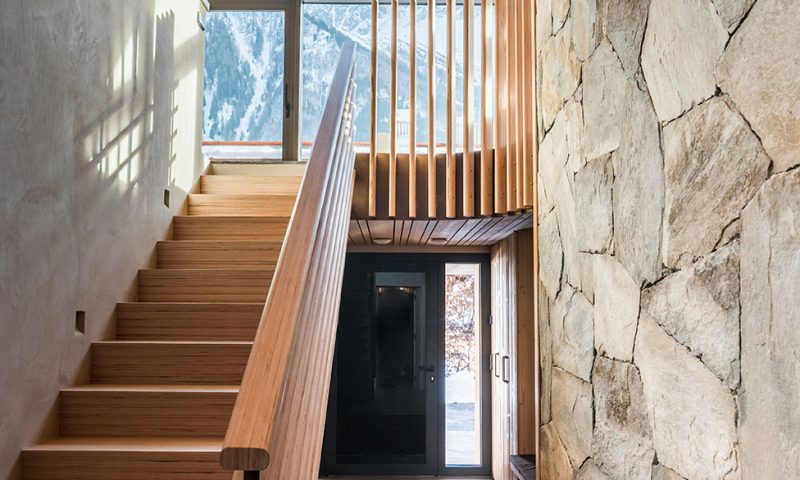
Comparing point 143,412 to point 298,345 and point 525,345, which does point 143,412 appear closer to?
point 298,345

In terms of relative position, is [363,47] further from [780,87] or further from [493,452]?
[780,87]

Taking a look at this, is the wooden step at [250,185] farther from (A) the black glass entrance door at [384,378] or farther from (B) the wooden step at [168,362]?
(A) the black glass entrance door at [384,378]

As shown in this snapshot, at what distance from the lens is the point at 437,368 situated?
260 inches

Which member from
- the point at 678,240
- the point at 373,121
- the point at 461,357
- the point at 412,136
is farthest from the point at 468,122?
the point at 461,357

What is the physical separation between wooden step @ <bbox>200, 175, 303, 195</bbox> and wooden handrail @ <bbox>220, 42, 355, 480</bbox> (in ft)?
6.09

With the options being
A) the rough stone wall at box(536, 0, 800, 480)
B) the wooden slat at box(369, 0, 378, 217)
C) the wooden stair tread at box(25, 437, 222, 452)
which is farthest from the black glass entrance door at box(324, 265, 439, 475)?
the rough stone wall at box(536, 0, 800, 480)

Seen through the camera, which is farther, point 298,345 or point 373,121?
point 373,121

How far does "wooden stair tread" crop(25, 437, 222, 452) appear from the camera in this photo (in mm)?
2393

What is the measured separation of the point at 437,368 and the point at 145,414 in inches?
166

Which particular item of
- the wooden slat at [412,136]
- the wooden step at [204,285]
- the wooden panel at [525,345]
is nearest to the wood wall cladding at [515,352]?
the wooden panel at [525,345]

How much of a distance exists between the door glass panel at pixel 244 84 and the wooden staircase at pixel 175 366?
2.62 metres

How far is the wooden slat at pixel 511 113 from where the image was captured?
3398 mm

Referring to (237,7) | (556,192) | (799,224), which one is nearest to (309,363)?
(799,224)

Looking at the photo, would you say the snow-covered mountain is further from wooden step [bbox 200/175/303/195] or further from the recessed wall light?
the recessed wall light
